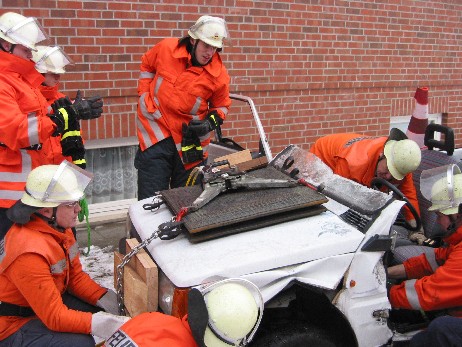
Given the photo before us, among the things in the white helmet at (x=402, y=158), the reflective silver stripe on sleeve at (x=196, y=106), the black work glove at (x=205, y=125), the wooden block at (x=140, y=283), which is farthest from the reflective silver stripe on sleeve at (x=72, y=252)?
the white helmet at (x=402, y=158)

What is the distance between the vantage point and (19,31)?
362 cm

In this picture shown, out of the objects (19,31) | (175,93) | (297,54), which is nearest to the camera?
(19,31)

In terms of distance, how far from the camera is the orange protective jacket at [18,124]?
11.2 ft

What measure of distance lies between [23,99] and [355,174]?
2.31 meters

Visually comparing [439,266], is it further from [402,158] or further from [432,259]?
[402,158]

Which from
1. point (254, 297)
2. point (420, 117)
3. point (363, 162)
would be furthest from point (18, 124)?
point (420, 117)

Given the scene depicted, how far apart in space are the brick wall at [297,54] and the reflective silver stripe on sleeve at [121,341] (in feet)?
11.7

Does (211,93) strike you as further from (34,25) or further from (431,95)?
(431,95)

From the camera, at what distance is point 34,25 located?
3689mm

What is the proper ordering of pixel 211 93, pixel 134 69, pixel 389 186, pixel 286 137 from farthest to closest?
pixel 286 137 < pixel 134 69 < pixel 211 93 < pixel 389 186

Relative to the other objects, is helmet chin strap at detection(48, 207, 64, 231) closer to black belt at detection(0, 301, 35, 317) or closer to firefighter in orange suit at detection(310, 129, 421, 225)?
black belt at detection(0, 301, 35, 317)

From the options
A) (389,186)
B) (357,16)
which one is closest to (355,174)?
(389,186)

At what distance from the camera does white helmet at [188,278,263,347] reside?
211 centimetres

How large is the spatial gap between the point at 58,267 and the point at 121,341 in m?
0.83
